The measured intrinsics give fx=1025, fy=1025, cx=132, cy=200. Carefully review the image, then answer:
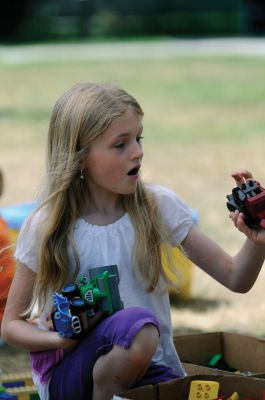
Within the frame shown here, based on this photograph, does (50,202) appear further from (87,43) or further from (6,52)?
(87,43)

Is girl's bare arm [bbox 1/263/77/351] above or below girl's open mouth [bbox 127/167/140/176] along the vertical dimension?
below

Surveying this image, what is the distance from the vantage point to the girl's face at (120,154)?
3262 millimetres

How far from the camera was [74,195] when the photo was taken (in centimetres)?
338

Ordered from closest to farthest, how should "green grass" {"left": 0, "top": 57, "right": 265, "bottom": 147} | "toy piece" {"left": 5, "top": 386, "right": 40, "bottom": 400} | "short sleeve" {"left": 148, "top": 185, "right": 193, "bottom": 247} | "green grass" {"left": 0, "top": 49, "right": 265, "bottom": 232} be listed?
"short sleeve" {"left": 148, "top": 185, "right": 193, "bottom": 247} < "toy piece" {"left": 5, "top": 386, "right": 40, "bottom": 400} < "green grass" {"left": 0, "top": 49, "right": 265, "bottom": 232} < "green grass" {"left": 0, "top": 57, "right": 265, "bottom": 147}

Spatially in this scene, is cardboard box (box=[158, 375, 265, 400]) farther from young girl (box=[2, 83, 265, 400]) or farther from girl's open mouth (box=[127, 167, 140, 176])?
girl's open mouth (box=[127, 167, 140, 176])

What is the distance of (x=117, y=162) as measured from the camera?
327 centimetres

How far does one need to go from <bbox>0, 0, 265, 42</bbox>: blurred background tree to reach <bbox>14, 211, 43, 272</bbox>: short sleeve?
2616 centimetres

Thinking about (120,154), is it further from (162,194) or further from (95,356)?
(95,356)

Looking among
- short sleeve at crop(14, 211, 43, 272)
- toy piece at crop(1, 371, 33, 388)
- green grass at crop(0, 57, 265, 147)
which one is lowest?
green grass at crop(0, 57, 265, 147)

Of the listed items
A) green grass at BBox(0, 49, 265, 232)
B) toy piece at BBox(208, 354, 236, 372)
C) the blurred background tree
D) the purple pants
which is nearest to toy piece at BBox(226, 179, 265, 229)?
the purple pants

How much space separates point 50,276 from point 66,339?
10.0 inches

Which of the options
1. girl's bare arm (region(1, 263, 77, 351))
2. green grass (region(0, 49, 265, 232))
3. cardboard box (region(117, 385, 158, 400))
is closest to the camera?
cardboard box (region(117, 385, 158, 400))

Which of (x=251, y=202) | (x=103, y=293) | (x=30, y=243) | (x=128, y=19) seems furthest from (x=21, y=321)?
(x=128, y=19)

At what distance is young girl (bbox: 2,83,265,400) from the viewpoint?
325cm
